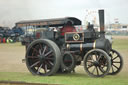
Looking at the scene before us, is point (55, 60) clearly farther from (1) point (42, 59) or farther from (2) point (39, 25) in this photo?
(2) point (39, 25)

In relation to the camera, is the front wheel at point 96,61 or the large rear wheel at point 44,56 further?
the large rear wheel at point 44,56

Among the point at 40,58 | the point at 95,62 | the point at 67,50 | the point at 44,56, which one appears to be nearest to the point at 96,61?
the point at 95,62

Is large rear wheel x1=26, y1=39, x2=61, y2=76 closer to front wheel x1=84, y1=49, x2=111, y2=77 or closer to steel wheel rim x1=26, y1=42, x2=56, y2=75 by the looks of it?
steel wheel rim x1=26, y1=42, x2=56, y2=75

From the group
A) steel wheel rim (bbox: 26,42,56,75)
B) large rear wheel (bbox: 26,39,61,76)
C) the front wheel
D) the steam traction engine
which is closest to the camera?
the front wheel

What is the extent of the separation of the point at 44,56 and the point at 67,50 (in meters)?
0.82

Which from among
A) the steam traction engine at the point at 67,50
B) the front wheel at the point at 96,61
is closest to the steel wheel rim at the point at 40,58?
the steam traction engine at the point at 67,50

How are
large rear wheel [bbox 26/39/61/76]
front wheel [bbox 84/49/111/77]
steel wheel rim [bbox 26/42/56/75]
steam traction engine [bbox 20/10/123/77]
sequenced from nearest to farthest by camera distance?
front wheel [bbox 84/49/111/77] → steam traction engine [bbox 20/10/123/77] → large rear wheel [bbox 26/39/61/76] → steel wheel rim [bbox 26/42/56/75]

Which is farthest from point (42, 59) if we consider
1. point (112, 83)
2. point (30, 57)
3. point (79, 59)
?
point (112, 83)

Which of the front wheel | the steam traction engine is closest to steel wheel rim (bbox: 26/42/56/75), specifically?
the steam traction engine

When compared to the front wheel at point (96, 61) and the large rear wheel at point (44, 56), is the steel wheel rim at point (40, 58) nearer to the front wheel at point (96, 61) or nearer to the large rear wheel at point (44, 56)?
the large rear wheel at point (44, 56)

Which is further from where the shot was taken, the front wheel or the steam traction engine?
the steam traction engine

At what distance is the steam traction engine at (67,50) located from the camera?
7.62 metres

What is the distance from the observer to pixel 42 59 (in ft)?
26.6

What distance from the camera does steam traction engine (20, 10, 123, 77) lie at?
762 centimetres
